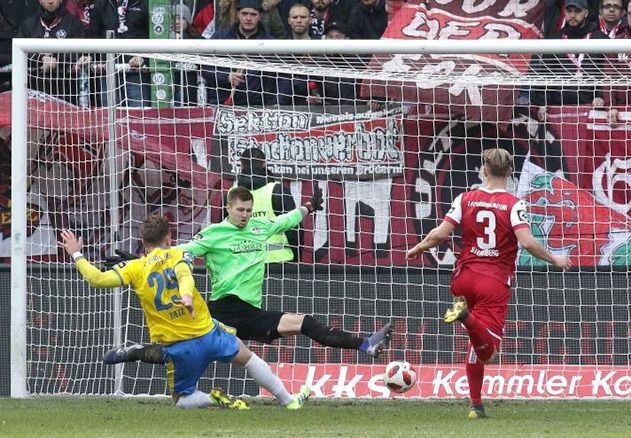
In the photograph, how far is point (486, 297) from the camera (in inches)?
355

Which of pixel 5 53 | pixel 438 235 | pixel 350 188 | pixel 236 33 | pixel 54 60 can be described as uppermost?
pixel 236 33

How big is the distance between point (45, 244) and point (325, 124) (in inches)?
106

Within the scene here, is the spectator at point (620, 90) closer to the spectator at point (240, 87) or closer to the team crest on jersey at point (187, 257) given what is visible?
the spectator at point (240, 87)

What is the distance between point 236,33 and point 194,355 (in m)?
4.93

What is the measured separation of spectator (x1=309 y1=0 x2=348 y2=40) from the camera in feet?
45.4

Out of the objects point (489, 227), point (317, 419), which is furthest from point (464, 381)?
point (489, 227)

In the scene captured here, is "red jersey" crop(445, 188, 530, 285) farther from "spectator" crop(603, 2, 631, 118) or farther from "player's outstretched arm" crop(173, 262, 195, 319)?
"spectator" crop(603, 2, 631, 118)

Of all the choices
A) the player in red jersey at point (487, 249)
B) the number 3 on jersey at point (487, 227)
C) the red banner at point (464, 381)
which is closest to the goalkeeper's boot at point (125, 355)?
the player in red jersey at point (487, 249)

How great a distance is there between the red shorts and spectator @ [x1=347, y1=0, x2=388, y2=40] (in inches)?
Result: 199

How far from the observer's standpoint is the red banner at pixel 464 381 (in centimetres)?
1160

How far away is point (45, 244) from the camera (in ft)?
40.1

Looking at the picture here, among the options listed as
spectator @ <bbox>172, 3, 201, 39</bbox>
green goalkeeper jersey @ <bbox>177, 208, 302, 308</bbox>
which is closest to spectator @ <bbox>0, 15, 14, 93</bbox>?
spectator @ <bbox>172, 3, 201, 39</bbox>

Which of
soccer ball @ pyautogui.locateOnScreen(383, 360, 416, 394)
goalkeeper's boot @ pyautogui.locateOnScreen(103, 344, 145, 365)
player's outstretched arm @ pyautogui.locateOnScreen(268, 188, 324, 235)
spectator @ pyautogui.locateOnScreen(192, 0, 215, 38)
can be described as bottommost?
soccer ball @ pyautogui.locateOnScreen(383, 360, 416, 394)

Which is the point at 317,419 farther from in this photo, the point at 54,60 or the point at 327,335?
the point at 54,60
